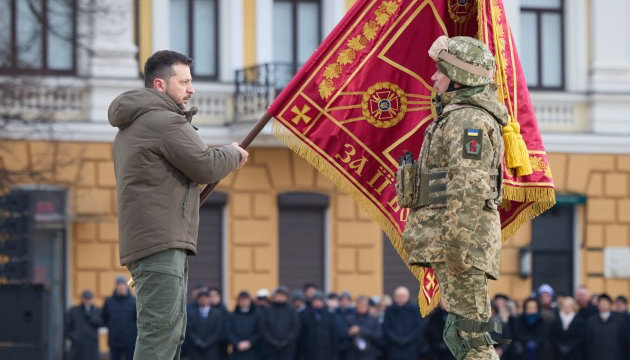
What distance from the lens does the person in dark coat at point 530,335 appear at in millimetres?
23484

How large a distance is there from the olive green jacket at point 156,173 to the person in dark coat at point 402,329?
13963 mm

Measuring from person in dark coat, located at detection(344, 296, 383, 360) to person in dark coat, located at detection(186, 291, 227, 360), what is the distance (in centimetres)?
189

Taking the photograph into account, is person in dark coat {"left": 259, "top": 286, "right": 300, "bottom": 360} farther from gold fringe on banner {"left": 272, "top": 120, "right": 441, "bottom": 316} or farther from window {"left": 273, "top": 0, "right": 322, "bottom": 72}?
gold fringe on banner {"left": 272, "top": 120, "right": 441, "bottom": 316}

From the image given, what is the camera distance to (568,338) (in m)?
23.6

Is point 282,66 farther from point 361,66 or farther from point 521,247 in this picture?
Result: point 361,66

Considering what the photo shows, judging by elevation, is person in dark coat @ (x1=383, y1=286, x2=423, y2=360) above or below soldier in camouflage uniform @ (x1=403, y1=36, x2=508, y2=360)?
below

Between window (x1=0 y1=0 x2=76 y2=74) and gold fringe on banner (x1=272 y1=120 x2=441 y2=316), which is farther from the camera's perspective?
window (x1=0 y1=0 x2=76 y2=74)

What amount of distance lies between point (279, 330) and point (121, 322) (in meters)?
2.27

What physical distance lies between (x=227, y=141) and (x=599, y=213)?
7091mm

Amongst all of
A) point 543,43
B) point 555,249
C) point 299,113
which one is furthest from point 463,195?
point 543,43

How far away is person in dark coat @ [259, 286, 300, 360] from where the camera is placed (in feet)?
76.8

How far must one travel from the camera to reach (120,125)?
367 inches

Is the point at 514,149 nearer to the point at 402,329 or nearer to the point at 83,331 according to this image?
the point at 402,329

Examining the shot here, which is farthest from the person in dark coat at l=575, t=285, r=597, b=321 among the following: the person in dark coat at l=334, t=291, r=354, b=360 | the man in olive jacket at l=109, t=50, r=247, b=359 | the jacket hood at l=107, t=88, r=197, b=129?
the jacket hood at l=107, t=88, r=197, b=129
